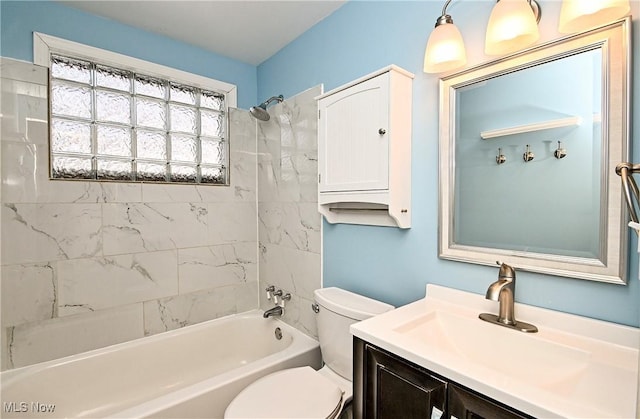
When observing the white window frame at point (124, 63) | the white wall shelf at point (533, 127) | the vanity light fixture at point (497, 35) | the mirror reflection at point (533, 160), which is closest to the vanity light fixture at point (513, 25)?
the vanity light fixture at point (497, 35)

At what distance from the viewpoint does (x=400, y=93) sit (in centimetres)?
133

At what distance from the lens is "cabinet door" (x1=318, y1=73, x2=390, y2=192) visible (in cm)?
133

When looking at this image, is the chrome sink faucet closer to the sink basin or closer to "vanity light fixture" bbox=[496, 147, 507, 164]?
the sink basin

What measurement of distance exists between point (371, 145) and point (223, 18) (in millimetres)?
1302

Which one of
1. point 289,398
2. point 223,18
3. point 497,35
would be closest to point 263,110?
point 223,18

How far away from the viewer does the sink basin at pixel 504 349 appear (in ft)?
2.88

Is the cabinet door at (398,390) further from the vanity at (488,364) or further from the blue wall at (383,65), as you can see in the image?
the blue wall at (383,65)

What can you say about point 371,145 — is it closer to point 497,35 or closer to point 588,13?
point 497,35

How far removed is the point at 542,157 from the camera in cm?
102

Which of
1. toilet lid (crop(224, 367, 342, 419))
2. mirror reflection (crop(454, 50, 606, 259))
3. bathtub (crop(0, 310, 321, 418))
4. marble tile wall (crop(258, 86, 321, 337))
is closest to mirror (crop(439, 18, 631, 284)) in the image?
mirror reflection (crop(454, 50, 606, 259))

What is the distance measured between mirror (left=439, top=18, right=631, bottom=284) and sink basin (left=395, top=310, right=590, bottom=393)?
0.23 metres

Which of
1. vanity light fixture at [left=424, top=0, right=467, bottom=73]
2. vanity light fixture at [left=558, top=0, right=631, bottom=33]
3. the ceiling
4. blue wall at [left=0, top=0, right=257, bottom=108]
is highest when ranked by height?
the ceiling

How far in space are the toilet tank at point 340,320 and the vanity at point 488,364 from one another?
279mm

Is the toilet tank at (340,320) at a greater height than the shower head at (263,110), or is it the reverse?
the shower head at (263,110)
